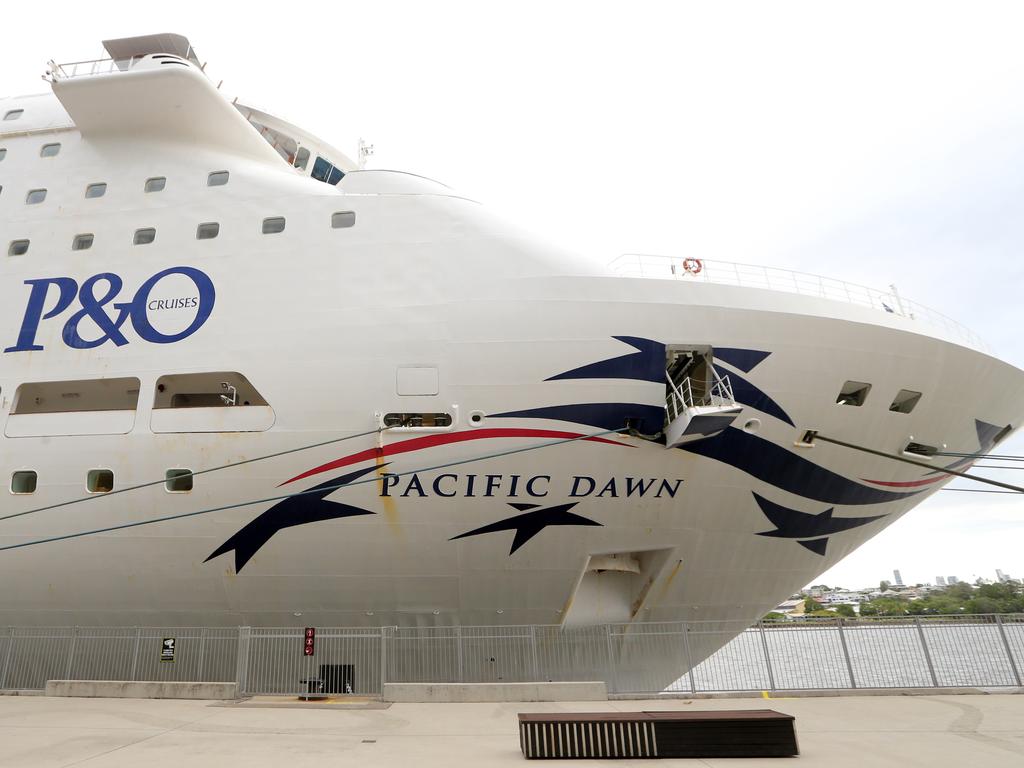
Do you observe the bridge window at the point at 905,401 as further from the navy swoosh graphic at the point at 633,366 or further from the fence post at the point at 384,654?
the fence post at the point at 384,654

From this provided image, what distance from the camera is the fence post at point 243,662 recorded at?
8945 mm

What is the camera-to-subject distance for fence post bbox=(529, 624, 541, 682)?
9.20m

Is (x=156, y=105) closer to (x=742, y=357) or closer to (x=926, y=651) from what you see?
(x=742, y=357)

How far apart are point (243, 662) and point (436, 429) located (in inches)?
179

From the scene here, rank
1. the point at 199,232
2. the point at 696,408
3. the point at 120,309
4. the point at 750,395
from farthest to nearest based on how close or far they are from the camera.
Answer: the point at 199,232
the point at 120,309
the point at 750,395
the point at 696,408

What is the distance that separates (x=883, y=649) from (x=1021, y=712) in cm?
319

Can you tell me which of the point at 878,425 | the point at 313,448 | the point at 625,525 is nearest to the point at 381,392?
the point at 313,448

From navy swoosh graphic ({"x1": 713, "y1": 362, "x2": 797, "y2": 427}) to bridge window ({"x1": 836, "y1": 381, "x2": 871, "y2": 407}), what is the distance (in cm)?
124

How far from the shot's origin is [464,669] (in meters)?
9.61

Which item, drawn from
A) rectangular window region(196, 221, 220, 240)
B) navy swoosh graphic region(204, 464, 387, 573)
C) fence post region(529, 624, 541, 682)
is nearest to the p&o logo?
rectangular window region(196, 221, 220, 240)

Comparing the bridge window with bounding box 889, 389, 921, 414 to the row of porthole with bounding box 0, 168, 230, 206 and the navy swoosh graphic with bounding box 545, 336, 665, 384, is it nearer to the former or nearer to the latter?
the navy swoosh graphic with bounding box 545, 336, 665, 384

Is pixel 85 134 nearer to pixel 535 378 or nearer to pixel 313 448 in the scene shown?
pixel 313 448

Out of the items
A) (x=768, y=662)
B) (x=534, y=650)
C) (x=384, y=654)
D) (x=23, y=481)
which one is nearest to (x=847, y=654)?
(x=768, y=662)

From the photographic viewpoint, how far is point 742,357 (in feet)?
30.8
